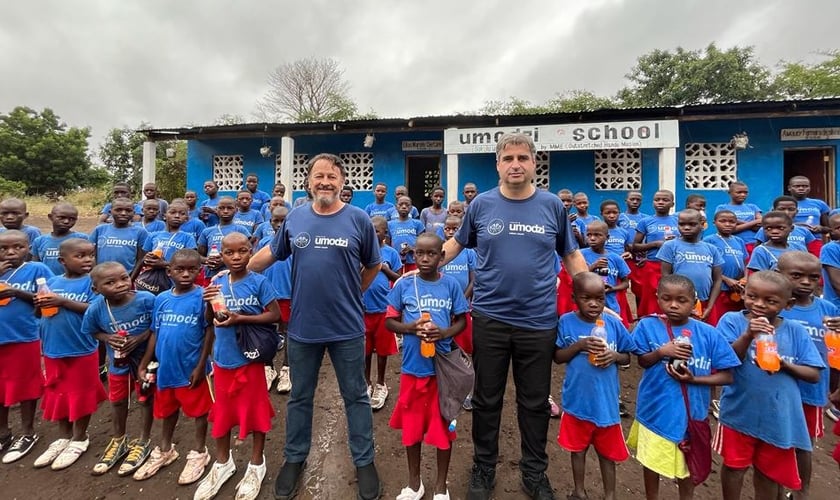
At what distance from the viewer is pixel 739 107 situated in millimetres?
7859

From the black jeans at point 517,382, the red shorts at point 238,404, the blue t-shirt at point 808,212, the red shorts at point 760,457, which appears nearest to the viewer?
the red shorts at point 760,457

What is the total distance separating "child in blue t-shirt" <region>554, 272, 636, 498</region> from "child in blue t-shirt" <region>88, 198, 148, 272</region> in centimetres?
411

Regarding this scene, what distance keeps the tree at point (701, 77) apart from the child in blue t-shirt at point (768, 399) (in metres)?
22.6

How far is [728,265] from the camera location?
4023 millimetres

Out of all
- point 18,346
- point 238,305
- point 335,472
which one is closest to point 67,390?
point 18,346

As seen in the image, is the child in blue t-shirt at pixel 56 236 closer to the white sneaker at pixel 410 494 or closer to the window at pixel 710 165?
the white sneaker at pixel 410 494

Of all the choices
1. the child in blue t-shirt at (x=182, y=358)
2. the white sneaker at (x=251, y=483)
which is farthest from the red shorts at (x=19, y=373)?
the white sneaker at (x=251, y=483)

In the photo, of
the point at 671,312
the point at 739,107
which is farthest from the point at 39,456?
the point at 739,107

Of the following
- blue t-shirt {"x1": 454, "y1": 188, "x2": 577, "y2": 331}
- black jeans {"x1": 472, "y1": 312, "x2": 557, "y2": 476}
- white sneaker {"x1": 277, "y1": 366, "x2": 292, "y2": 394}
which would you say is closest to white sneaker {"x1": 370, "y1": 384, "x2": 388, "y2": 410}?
white sneaker {"x1": 277, "y1": 366, "x2": 292, "y2": 394}

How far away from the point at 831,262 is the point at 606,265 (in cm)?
170

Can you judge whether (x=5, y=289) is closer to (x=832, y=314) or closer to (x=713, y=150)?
(x=832, y=314)

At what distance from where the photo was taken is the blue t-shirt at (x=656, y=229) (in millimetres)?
4629

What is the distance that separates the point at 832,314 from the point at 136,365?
4725 millimetres

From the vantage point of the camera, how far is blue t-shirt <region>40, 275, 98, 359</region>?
9.30 ft
